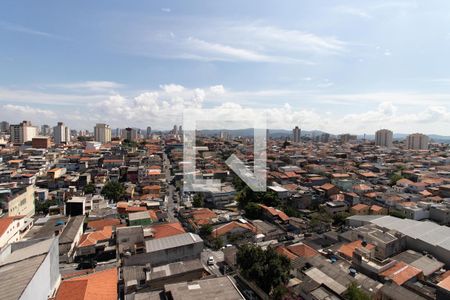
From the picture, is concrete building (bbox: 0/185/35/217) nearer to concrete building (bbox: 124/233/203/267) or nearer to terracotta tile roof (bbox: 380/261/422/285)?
concrete building (bbox: 124/233/203/267)

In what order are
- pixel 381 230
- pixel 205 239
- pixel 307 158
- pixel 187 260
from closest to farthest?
pixel 187 260 → pixel 381 230 → pixel 205 239 → pixel 307 158

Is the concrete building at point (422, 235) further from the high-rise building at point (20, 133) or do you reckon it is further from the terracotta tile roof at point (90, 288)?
the high-rise building at point (20, 133)

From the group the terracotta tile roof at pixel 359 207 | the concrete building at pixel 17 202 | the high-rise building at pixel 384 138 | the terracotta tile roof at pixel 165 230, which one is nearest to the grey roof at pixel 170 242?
the terracotta tile roof at pixel 165 230

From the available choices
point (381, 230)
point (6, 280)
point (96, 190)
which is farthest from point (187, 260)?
point (96, 190)

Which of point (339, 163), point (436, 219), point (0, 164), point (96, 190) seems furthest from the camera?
point (339, 163)

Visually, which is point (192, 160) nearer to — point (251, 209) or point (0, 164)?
point (251, 209)

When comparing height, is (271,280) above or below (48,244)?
below
